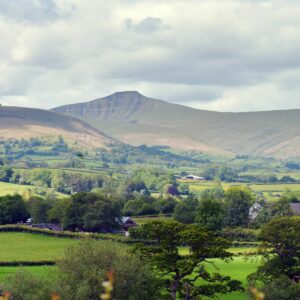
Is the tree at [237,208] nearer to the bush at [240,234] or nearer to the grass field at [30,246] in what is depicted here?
the bush at [240,234]

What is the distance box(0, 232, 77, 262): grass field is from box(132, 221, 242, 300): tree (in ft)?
69.2

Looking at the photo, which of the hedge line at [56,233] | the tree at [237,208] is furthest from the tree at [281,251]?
the tree at [237,208]

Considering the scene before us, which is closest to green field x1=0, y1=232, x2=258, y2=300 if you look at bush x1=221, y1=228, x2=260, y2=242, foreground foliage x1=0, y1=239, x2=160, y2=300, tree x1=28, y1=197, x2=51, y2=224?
foreground foliage x1=0, y1=239, x2=160, y2=300

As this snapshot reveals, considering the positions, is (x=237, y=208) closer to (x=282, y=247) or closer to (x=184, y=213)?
(x=184, y=213)

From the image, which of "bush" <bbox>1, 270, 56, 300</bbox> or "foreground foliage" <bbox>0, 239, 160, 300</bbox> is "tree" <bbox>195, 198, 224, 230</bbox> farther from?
"bush" <bbox>1, 270, 56, 300</bbox>

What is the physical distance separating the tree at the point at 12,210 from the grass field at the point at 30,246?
26.0 metres

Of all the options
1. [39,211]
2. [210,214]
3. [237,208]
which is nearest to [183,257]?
[210,214]

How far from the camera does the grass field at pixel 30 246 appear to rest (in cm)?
10312

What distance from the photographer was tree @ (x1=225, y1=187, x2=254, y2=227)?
6708 inches

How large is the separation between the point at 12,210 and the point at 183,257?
91.9m

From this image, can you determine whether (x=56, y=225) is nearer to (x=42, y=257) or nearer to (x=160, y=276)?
(x=42, y=257)

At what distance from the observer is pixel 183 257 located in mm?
76750

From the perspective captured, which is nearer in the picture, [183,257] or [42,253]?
[183,257]

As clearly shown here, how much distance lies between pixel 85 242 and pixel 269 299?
1664 centimetres
